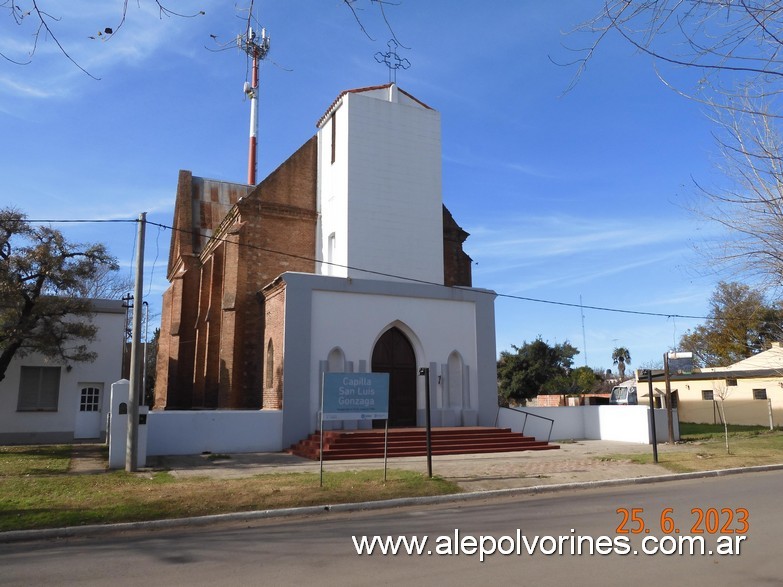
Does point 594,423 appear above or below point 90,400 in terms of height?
below

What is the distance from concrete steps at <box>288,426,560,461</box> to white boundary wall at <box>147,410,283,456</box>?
1.03 m

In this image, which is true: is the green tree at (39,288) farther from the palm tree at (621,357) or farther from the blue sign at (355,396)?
the palm tree at (621,357)

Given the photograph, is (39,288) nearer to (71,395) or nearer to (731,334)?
(71,395)

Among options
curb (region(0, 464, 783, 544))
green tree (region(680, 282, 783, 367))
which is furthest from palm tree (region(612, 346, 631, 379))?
curb (region(0, 464, 783, 544))

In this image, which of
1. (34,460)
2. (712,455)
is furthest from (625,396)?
(34,460)

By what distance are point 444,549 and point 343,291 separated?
15231 mm

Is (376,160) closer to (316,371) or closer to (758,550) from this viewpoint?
(316,371)

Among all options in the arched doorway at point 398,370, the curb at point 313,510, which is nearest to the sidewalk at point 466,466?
the curb at point 313,510

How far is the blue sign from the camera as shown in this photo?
1404 cm

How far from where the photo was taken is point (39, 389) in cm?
2259

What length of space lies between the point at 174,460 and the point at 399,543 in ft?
37.5

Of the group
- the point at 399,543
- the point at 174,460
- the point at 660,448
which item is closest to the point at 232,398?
the point at 174,460

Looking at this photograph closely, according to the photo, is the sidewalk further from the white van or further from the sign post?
the white van

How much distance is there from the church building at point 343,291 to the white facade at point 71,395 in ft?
13.2
